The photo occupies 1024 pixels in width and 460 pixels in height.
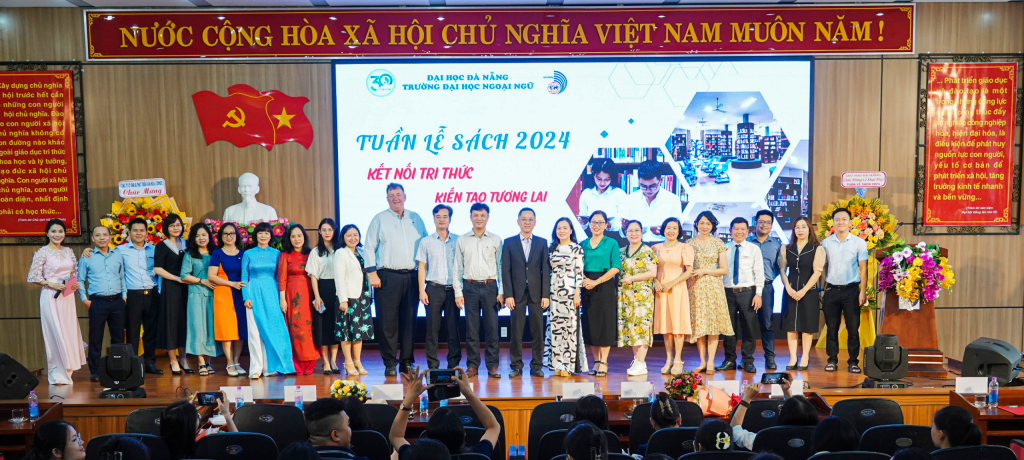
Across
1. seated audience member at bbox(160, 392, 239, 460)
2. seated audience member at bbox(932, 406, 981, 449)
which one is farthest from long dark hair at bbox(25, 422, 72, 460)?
seated audience member at bbox(932, 406, 981, 449)

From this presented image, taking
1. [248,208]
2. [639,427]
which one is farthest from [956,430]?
[248,208]

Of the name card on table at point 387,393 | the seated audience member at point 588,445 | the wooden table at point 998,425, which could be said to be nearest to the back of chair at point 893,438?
the wooden table at point 998,425

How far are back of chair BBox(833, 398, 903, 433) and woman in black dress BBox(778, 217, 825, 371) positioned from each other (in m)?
2.12

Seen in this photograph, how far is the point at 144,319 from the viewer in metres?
6.53

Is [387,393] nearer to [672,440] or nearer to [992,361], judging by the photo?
[672,440]

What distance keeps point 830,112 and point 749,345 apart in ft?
9.59

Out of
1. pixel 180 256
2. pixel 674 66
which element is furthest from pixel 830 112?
pixel 180 256

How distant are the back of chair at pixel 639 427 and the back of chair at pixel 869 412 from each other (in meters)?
1.10

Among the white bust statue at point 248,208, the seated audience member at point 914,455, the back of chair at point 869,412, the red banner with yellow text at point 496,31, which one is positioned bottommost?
the back of chair at point 869,412

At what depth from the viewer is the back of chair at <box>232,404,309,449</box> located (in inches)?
166

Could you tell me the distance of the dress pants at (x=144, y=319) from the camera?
6426 millimetres

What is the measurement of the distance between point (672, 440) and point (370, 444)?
58.4 inches

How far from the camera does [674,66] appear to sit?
7688 mm

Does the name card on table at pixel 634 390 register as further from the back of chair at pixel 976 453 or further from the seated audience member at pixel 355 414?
the back of chair at pixel 976 453
